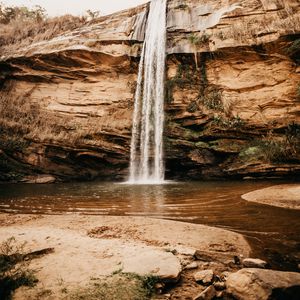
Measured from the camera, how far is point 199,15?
18.9 meters

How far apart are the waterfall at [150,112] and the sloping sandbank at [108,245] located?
11.3 metres

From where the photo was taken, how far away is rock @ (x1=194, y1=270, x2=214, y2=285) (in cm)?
328

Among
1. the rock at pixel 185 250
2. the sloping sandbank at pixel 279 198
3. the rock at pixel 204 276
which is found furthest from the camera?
the sloping sandbank at pixel 279 198

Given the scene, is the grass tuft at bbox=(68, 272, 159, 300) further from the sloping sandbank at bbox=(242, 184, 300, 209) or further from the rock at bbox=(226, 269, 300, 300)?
the sloping sandbank at bbox=(242, 184, 300, 209)

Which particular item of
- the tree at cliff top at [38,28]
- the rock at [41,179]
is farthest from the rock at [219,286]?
the tree at cliff top at [38,28]

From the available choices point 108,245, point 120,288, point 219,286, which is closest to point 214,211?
point 108,245

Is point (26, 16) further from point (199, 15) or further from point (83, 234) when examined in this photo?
point (83, 234)

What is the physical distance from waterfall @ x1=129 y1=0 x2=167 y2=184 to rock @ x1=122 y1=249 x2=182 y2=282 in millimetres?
13726

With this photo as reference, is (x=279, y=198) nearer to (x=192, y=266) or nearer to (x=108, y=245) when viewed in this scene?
(x=192, y=266)

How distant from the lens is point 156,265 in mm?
3541

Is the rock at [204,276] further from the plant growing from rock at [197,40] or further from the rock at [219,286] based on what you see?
the plant growing from rock at [197,40]

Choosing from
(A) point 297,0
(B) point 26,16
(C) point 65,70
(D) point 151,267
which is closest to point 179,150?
(C) point 65,70

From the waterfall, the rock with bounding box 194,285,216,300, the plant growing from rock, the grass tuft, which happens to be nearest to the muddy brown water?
the rock with bounding box 194,285,216,300

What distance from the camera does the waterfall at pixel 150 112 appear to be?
59.8ft
